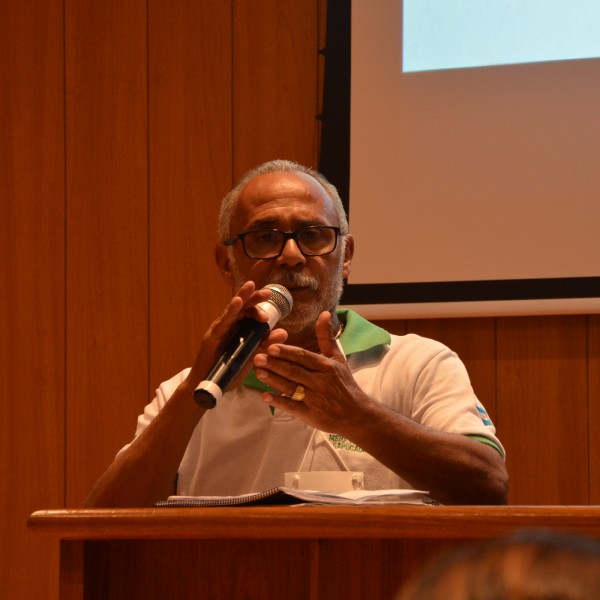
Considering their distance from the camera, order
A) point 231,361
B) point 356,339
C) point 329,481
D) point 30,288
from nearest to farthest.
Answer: point 231,361 < point 329,481 < point 356,339 < point 30,288

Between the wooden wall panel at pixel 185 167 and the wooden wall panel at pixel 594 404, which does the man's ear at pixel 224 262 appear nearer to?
the wooden wall panel at pixel 185 167

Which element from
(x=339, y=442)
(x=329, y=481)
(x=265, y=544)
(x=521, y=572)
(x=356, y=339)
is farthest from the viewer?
(x=356, y=339)

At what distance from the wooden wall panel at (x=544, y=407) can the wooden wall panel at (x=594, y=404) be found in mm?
12

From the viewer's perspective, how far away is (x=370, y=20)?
8.48 feet

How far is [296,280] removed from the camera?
6.19 feet

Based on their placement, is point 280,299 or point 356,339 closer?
point 280,299

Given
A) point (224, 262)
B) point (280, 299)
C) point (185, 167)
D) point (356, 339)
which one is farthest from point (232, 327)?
point (185, 167)

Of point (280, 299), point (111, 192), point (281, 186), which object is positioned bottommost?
point (280, 299)

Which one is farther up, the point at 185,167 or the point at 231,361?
the point at 185,167

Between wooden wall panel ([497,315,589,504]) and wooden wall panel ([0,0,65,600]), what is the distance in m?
1.25

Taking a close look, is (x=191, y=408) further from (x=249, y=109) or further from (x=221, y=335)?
(x=249, y=109)

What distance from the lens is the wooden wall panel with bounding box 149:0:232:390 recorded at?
106 inches

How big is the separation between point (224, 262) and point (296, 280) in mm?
314

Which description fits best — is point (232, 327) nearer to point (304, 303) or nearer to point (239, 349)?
point (239, 349)
